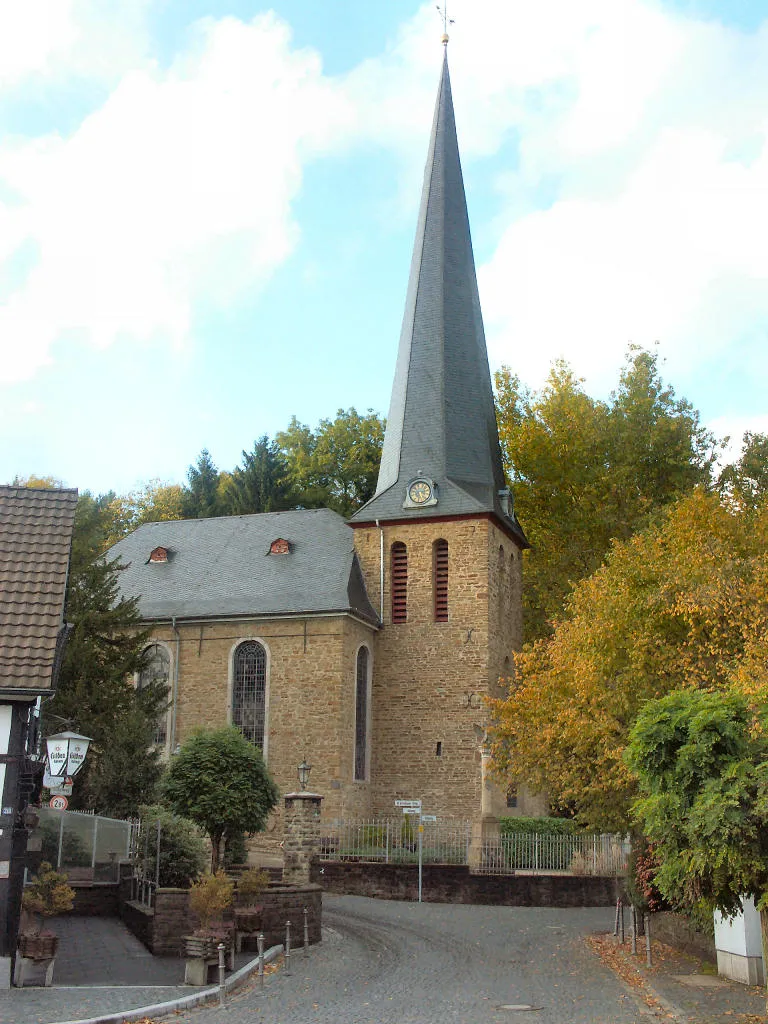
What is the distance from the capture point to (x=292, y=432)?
45.2 meters

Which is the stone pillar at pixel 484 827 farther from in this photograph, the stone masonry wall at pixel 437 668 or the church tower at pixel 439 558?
the stone masonry wall at pixel 437 668

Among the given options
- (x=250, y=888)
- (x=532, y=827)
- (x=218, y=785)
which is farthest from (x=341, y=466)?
(x=250, y=888)

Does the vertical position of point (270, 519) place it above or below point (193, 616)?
above

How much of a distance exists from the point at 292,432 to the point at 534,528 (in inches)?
525

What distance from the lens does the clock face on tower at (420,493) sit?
3036 cm

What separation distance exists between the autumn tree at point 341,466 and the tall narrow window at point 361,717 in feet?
42.3

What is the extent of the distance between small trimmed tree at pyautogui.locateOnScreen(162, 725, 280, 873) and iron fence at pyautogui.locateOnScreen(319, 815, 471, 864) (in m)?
3.49

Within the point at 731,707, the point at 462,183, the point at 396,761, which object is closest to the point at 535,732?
the point at 396,761

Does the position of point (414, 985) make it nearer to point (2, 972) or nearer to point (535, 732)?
point (2, 972)

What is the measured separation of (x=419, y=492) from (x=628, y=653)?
41.5 ft

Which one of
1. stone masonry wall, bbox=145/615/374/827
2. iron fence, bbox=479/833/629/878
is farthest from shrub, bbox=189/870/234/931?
stone masonry wall, bbox=145/615/374/827

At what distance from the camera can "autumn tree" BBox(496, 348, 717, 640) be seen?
111ft

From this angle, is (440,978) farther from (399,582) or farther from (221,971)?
(399,582)

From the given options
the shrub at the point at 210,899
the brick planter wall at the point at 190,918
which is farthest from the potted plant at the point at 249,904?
the shrub at the point at 210,899
